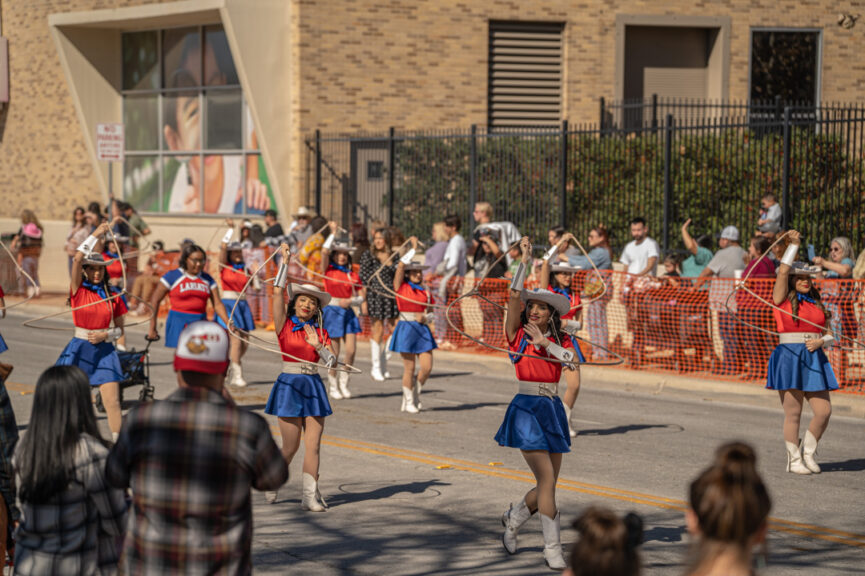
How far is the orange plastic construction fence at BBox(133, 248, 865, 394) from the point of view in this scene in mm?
14945

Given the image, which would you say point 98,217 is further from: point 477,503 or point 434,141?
point 477,503

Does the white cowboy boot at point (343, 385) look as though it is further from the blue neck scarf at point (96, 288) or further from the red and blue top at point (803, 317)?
the red and blue top at point (803, 317)

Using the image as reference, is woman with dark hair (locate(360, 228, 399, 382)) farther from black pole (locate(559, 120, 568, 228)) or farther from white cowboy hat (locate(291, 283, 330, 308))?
white cowboy hat (locate(291, 283, 330, 308))

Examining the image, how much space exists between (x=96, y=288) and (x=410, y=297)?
3729 mm

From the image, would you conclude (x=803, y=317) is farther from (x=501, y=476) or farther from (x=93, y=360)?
(x=93, y=360)

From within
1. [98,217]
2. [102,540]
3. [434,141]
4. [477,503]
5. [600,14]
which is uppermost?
[600,14]

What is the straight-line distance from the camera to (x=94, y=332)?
10.5 meters

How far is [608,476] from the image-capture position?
10250mm

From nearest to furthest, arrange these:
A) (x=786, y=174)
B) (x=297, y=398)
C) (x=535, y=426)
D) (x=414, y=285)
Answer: (x=535, y=426), (x=297, y=398), (x=414, y=285), (x=786, y=174)

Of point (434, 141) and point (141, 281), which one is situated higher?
point (434, 141)

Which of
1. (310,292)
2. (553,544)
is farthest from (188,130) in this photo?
(553,544)

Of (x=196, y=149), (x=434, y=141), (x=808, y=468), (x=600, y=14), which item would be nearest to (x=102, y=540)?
(x=808, y=468)

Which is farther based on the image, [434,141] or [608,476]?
[434,141]

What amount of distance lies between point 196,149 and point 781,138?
14914 mm
